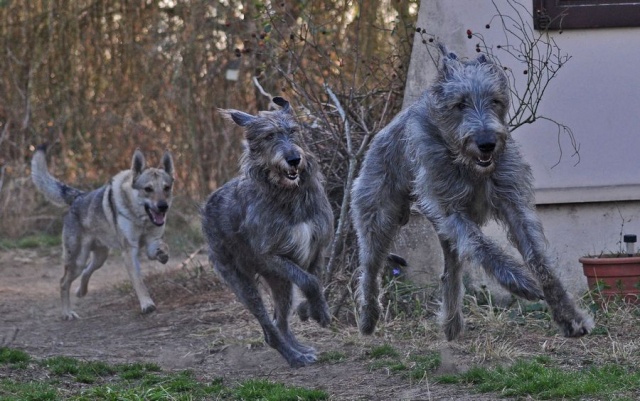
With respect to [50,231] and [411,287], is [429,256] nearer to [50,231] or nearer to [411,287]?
[411,287]

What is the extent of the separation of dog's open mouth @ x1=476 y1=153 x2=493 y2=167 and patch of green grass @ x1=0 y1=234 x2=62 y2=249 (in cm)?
910

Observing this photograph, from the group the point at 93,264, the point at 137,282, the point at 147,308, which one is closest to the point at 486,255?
the point at 147,308

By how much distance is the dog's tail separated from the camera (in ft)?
34.5

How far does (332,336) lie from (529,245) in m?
2.56

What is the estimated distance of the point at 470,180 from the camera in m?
5.42

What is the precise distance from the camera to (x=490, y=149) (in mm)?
5098

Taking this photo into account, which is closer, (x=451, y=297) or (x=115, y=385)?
(x=115, y=385)

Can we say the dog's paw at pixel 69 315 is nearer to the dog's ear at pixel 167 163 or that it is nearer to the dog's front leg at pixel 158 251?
the dog's front leg at pixel 158 251

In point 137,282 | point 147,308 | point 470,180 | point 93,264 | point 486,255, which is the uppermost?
point 470,180

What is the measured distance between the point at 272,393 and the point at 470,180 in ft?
5.12

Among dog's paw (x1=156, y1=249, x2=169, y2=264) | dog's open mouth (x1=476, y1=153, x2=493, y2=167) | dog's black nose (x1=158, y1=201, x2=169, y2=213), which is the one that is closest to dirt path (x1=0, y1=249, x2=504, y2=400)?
dog's paw (x1=156, y1=249, x2=169, y2=264)

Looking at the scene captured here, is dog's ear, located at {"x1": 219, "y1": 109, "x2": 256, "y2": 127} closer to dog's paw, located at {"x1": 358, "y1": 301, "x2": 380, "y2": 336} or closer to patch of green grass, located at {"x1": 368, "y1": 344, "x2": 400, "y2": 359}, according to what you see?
dog's paw, located at {"x1": 358, "y1": 301, "x2": 380, "y2": 336}

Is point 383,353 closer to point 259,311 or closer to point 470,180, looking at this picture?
point 259,311

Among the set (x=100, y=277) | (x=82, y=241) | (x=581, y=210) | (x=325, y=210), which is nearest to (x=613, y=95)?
(x=581, y=210)
